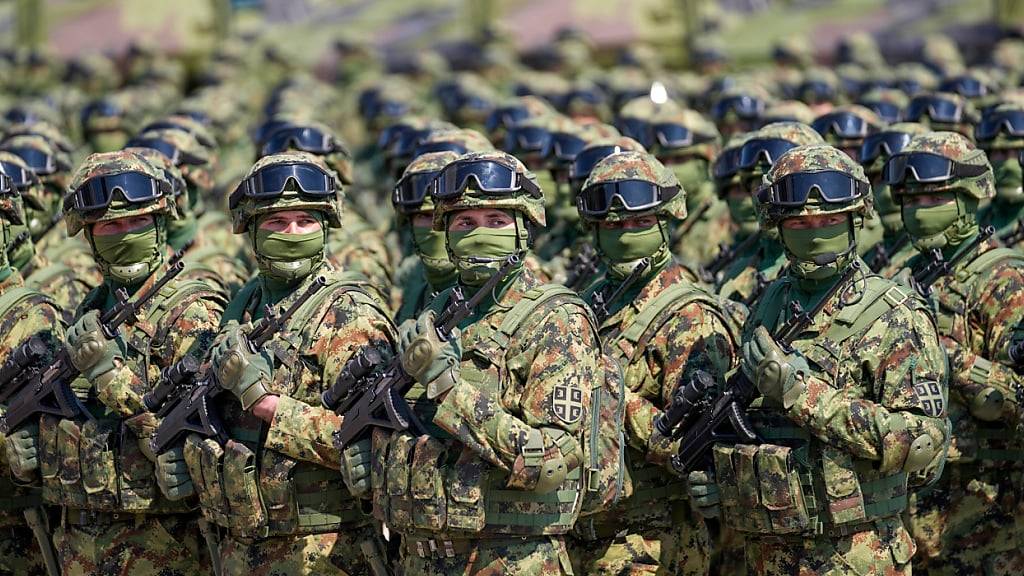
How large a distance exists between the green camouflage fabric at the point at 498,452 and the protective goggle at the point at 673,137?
5638 millimetres

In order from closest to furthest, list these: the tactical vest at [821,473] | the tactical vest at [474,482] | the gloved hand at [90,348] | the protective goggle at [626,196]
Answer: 1. the tactical vest at [474,482]
2. the tactical vest at [821,473]
3. the gloved hand at [90,348]
4. the protective goggle at [626,196]

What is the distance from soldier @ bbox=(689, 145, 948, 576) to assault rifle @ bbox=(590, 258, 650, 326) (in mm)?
861

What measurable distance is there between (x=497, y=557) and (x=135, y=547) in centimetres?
249

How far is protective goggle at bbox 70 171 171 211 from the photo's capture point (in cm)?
923

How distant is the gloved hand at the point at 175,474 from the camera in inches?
336

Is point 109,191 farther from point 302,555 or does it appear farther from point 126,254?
point 302,555

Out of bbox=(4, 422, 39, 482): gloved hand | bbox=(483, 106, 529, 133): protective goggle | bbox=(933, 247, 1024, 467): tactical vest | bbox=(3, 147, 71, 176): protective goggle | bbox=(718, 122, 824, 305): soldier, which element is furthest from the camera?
bbox=(483, 106, 529, 133): protective goggle

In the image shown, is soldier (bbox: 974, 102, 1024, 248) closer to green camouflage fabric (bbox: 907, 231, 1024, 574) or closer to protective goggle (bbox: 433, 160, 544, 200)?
green camouflage fabric (bbox: 907, 231, 1024, 574)

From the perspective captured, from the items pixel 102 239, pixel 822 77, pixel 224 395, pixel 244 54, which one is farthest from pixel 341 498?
pixel 244 54

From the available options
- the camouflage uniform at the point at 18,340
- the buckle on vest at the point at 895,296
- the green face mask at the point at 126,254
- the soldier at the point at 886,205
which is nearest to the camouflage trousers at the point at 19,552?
the camouflage uniform at the point at 18,340

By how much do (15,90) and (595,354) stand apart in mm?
24967

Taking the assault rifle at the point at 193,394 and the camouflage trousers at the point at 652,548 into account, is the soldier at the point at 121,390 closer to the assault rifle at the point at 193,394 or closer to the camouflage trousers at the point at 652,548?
the assault rifle at the point at 193,394

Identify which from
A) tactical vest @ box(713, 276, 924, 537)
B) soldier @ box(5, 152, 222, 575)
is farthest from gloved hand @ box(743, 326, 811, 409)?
soldier @ box(5, 152, 222, 575)

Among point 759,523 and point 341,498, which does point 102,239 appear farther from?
point 759,523
